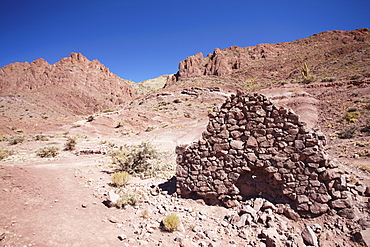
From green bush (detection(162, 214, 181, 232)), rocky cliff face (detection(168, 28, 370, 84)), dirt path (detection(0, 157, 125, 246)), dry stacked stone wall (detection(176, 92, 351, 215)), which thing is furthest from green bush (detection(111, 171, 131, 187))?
rocky cliff face (detection(168, 28, 370, 84))

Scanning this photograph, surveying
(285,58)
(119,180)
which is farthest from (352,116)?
(285,58)

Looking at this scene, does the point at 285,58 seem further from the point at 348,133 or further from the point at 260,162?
the point at 260,162

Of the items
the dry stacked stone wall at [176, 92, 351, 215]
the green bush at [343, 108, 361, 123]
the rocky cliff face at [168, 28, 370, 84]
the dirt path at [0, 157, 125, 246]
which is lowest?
the dirt path at [0, 157, 125, 246]

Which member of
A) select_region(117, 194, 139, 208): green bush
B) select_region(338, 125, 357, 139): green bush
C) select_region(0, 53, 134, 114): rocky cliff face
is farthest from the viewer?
select_region(0, 53, 134, 114): rocky cliff face

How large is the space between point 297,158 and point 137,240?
169 inches

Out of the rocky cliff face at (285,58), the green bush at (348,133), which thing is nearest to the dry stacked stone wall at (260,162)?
the green bush at (348,133)

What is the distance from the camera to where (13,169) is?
6453 mm

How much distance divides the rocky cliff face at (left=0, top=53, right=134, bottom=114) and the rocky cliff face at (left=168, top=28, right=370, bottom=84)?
28.9 m

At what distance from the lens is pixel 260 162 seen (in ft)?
17.5

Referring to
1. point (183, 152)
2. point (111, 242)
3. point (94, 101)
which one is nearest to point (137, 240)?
point (111, 242)

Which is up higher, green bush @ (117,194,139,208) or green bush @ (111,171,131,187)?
green bush @ (111,171,131,187)

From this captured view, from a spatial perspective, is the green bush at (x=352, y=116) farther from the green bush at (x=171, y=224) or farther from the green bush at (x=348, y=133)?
the green bush at (x=171, y=224)

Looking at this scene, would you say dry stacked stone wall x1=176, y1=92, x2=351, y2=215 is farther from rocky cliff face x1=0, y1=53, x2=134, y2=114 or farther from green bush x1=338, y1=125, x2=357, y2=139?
rocky cliff face x1=0, y1=53, x2=134, y2=114

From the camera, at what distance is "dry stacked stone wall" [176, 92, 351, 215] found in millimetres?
4781
